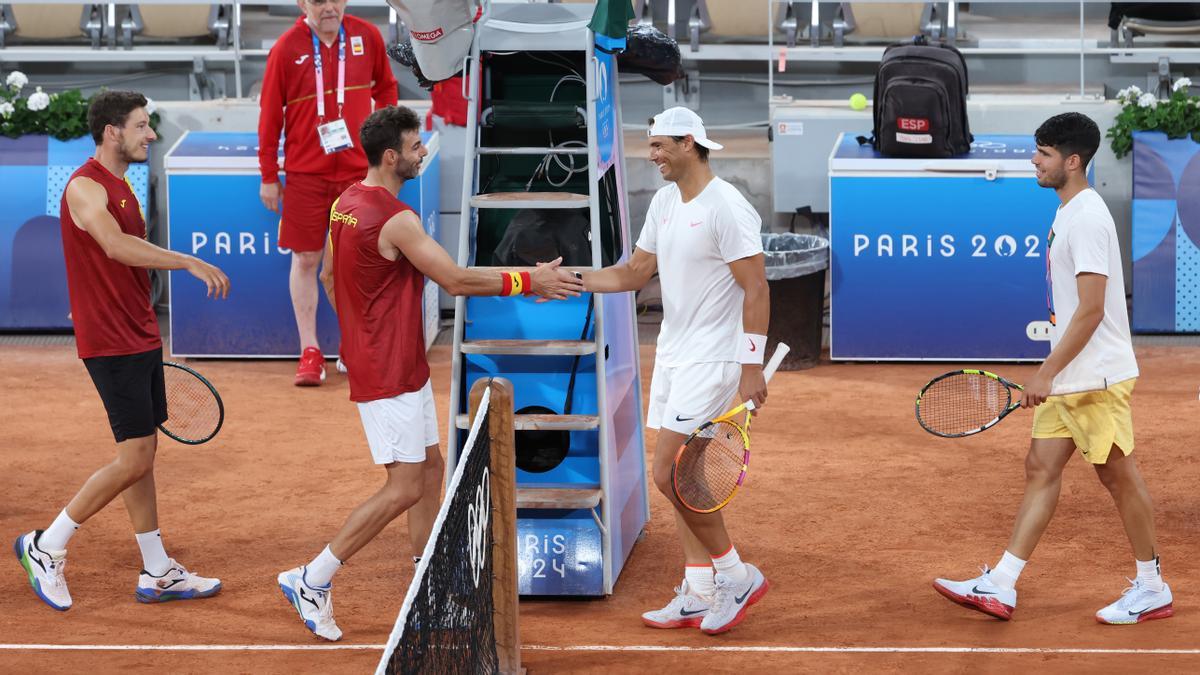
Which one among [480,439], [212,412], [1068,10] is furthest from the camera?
[1068,10]

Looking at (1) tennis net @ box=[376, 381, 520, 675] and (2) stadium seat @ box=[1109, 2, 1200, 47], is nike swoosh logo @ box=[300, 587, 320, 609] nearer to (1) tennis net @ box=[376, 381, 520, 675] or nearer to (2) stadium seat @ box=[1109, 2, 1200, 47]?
(1) tennis net @ box=[376, 381, 520, 675]

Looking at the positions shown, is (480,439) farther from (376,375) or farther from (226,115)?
(226,115)

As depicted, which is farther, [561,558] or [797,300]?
[797,300]

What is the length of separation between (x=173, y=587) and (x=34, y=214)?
5664 mm

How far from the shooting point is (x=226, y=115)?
12.0 meters

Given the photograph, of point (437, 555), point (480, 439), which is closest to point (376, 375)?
point (480, 439)

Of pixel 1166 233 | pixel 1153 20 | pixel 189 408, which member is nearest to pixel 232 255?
pixel 189 408

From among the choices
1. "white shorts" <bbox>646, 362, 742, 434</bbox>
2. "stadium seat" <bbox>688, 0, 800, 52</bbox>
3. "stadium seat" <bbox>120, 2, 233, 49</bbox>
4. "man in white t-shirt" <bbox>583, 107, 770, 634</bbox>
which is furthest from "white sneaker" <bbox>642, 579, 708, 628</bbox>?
"stadium seat" <bbox>120, 2, 233, 49</bbox>

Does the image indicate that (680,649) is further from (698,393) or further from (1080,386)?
(1080,386)

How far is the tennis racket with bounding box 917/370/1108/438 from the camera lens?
648 cm

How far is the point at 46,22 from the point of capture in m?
14.2

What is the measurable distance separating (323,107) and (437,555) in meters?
6.27

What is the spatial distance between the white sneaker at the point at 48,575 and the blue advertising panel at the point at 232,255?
4326 mm

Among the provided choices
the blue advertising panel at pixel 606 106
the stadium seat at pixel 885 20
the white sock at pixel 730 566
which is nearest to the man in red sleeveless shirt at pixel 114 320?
the blue advertising panel at pixel 606 106
